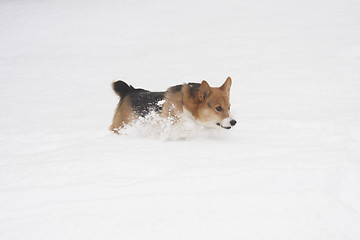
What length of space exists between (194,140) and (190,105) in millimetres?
501

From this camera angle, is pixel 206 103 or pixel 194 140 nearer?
pixel 194 140

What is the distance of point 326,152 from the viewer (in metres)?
3.15

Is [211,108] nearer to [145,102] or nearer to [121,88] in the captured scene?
[145,102]

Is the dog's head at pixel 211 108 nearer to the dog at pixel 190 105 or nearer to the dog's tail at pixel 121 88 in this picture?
the dog at pixel 190 105

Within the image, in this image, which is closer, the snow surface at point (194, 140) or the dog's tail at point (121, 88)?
the snow surface at point (194, 140)

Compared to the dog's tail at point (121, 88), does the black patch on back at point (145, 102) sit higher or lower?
lower

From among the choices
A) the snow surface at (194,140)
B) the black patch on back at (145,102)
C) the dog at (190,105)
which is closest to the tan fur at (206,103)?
the dog at (190,105)

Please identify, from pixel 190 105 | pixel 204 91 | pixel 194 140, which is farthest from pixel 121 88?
pixel 194 140

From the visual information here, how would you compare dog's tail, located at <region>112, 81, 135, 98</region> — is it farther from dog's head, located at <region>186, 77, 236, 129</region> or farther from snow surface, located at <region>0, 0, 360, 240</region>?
dog's head, located at <region>186, 77, 236, 129</region>

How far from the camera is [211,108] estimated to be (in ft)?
13.3

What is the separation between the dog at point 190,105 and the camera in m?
4.04

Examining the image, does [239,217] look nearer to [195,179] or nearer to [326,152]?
[195,179]

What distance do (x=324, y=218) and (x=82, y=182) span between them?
5.45 ft

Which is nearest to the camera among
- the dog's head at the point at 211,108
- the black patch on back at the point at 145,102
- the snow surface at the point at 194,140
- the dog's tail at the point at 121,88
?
the snow surface at the point at 194,140
